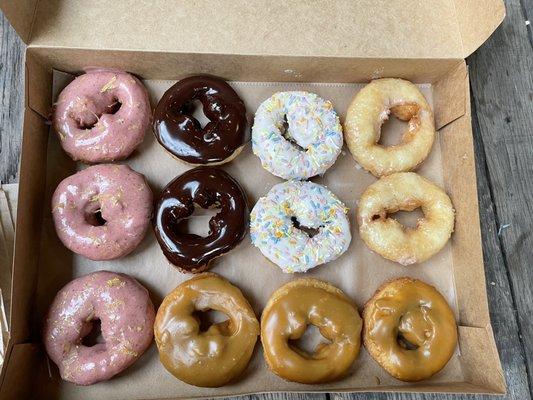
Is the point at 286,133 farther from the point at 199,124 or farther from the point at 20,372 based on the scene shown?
the point at 20,372

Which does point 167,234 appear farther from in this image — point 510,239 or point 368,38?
point 510,239

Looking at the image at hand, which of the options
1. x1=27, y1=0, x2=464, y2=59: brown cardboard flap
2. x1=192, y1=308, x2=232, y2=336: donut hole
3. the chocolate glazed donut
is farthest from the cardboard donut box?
the chocolate glazed donut

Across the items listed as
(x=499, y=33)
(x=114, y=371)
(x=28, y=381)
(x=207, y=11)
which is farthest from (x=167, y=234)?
(x=499, y=33)

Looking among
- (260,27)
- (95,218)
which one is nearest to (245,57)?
(260,27)

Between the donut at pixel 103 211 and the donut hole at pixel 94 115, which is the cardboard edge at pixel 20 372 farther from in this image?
the donut hole at pixel 94 115

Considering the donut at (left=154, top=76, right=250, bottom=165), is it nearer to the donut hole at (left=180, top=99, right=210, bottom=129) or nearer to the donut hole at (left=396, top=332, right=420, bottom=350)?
the donut hole at (left=180, top=99, right=210, bottom=129)

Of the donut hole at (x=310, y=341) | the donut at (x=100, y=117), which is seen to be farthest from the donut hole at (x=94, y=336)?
the donut hole at (x=310, y=341)
